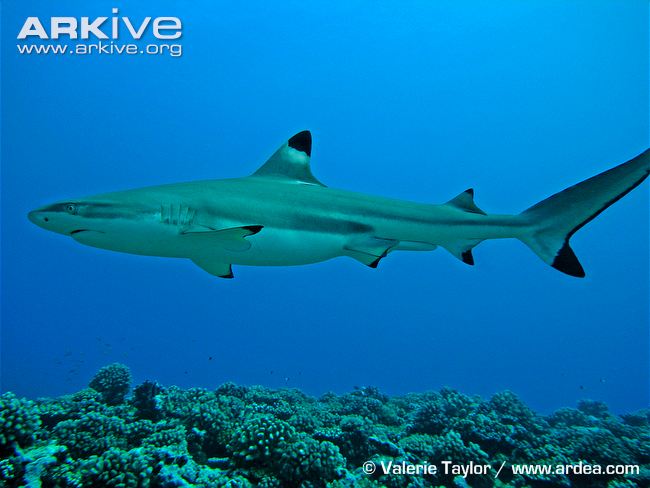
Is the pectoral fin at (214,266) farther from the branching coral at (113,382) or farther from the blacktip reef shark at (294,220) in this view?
the branching coral at (113,382)

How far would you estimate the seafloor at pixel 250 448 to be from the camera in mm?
4125

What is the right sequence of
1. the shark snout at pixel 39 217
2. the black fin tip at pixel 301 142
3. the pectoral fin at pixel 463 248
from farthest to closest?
the black fin tip at pixel 301 142 → the pectoral fin at pixel 463 248 → the shark snout at pixel 39 217

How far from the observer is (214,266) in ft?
16.8

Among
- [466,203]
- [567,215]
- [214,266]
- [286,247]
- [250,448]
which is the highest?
[466,203]

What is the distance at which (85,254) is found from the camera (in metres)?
71.0

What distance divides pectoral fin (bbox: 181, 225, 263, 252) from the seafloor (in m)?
2.45

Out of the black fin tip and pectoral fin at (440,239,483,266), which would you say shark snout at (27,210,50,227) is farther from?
pectoral fin at (440,239,483,266)

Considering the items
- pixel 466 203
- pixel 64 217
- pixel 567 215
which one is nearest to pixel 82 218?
pixel 64 217

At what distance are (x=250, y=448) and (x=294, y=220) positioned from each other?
2.91 meters

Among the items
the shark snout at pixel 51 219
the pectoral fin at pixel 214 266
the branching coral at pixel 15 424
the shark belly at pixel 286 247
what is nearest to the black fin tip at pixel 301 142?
the shark belly at pixel 286 247

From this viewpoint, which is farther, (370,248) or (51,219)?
(370,248)

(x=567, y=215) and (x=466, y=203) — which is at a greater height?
(x=466, y=203)

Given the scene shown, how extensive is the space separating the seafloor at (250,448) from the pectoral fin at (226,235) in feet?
8.05

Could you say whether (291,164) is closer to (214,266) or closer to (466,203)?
(214,266)
